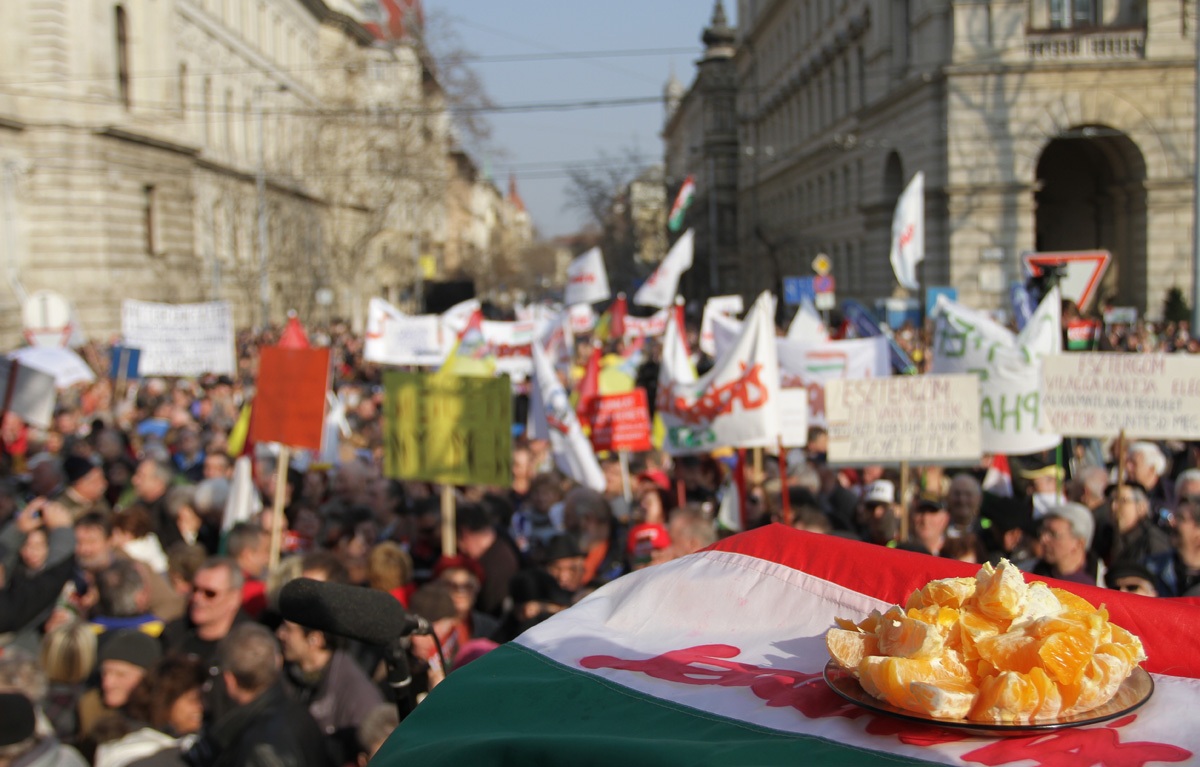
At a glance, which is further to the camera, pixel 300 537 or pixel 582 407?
pixel 582 407

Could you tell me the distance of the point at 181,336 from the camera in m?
15.5

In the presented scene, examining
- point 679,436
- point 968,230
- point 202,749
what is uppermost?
point 968,230

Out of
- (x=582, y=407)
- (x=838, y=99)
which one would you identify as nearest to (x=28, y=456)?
(x=582, y=407)

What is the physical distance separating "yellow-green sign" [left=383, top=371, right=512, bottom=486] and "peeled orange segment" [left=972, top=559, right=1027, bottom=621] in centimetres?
627

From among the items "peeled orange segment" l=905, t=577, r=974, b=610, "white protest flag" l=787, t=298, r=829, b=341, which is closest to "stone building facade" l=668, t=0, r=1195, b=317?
"white protest flag" l=787, t=298, r=829, b=341

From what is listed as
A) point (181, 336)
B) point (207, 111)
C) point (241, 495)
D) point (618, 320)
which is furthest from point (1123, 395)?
point (207, 111)

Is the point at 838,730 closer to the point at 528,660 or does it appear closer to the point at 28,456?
the point at 528,660

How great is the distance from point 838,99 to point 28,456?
3684 centimetres

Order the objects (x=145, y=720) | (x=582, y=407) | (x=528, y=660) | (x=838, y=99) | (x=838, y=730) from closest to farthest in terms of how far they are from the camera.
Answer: (x=838, y=730) < (x=528, y=660) < (x=145, y=720) < (x=582, y=407) < (x=838, y=99)

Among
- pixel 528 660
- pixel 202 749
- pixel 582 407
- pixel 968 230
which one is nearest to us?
pixel 528 660

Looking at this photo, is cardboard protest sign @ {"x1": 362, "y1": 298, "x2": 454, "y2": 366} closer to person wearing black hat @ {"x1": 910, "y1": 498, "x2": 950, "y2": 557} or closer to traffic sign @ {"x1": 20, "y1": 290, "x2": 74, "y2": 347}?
traffic sign @ {"x1": 20, "y1": 290, "x2": 74, "y2": 347}

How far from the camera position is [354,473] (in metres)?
9.43

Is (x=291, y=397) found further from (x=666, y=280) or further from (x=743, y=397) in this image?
(x=666, y=280)

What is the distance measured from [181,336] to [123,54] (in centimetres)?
2279
